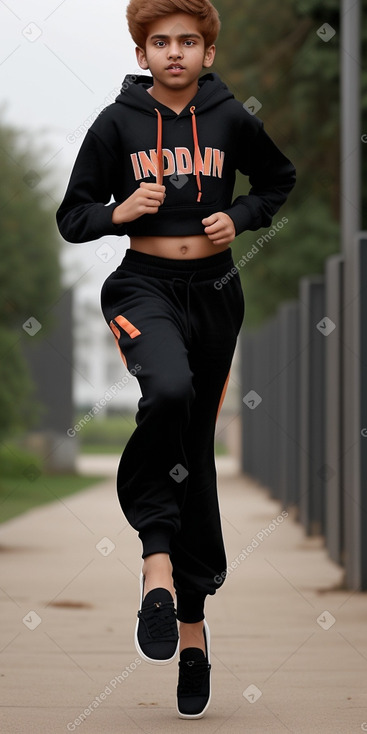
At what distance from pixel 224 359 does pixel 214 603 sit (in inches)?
192

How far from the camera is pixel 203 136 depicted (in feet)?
14.8

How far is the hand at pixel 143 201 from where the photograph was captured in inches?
168

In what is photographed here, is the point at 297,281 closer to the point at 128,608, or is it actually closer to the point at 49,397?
the point at 49,397

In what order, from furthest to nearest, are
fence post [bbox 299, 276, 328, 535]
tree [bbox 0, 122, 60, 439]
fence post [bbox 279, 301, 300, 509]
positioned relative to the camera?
tree [bbox 0, 122, 60, 439], fence post [bbox 279, 301, 300, 509], fence post [bbox 299, 276, 328, 535]

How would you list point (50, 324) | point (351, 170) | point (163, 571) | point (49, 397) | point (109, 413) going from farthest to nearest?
point (109, 413) → point (49, 397) → point (50, 324) → point (351, 170) → point (163, 571)

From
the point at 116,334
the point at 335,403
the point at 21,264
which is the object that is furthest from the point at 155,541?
the point at 21,264

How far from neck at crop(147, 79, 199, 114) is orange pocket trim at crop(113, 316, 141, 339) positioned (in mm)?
678

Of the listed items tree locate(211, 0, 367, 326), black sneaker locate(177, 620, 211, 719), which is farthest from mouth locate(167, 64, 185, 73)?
tree locate(211, 0, 367, 326)

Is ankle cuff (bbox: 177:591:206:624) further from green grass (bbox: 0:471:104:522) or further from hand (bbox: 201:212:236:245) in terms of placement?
green grass (bbox: 0:471:104:522)

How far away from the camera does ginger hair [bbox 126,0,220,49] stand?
4.38 m

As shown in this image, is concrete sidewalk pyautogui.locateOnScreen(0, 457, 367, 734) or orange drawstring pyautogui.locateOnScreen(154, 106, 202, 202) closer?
orange drawstring pyautogui.locateOnScreen(154, 106, 202, 202)

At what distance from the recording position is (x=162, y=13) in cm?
438

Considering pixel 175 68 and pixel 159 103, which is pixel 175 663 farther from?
pixel 175 68

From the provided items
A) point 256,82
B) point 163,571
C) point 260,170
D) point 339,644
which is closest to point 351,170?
point 339,644
